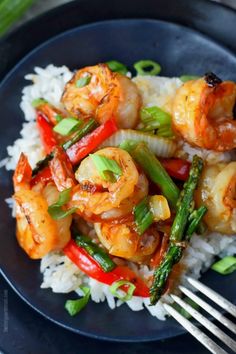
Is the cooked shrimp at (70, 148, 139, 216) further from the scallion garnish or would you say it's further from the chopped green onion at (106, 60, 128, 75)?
the chopped green onion at (106, 60, 128, 75)

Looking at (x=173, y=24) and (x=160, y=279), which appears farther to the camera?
(x=173, y=24)

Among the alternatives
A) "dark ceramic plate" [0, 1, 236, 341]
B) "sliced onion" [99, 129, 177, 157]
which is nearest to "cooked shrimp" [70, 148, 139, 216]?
"sliced onion" [99, 129, 177, 157]

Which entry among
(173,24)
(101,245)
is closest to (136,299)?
(101,245)

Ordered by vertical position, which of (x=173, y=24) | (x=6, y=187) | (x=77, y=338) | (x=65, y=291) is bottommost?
(x=77, y=338)

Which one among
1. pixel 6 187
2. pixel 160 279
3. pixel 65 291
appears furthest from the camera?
pixel 6 187

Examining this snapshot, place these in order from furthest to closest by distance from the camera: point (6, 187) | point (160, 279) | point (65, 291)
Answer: point (6, 187), point (65, 291), point (160, 279)

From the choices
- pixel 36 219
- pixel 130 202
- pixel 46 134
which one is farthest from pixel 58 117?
pixel 130 202

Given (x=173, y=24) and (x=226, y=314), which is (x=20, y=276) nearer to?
(x=226, y=314)
